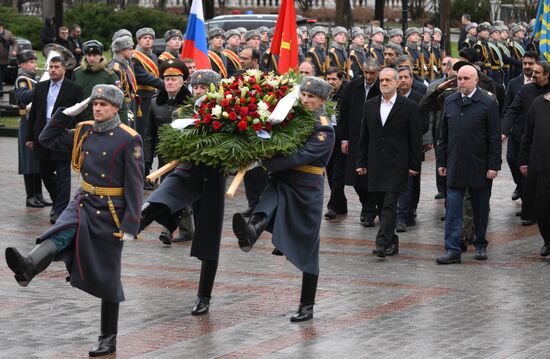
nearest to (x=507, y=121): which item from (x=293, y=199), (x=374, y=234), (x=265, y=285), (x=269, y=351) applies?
(x=374, y=234)

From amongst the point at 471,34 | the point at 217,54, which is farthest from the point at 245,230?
the point at 471,34

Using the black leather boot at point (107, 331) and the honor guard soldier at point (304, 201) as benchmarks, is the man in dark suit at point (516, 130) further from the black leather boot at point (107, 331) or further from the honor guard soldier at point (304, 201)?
the black leather boot at point (107, 331)

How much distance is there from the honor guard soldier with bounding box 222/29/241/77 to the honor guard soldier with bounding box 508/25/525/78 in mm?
11949

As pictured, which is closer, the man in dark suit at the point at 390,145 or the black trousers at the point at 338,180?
the man in dark suit at the point at 390,145

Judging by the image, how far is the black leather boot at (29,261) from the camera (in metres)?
8.94

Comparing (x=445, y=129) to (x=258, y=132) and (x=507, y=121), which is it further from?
(x=258, y=132)

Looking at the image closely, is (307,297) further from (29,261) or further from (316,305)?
(29,261)

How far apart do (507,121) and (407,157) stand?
2.52 meters

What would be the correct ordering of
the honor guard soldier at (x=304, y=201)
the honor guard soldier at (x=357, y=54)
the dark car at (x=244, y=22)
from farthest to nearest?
the dark car at (x=244, y=22)
the honor guard soldier at (x=357, y=54)
the honor guard soldier at (x=304, y=201)

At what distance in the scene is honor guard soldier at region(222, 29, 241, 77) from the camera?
2192 cm

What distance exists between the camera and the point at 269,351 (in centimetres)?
930

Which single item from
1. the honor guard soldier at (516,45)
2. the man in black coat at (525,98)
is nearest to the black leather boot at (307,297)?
the man in black coat at (525,98)

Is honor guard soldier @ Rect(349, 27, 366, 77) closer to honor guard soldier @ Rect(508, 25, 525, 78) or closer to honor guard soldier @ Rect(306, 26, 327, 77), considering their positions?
honor guard soldier @ Rect(306, 26, 327, 77)

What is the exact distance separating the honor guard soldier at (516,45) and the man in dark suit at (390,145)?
65.2 feet
